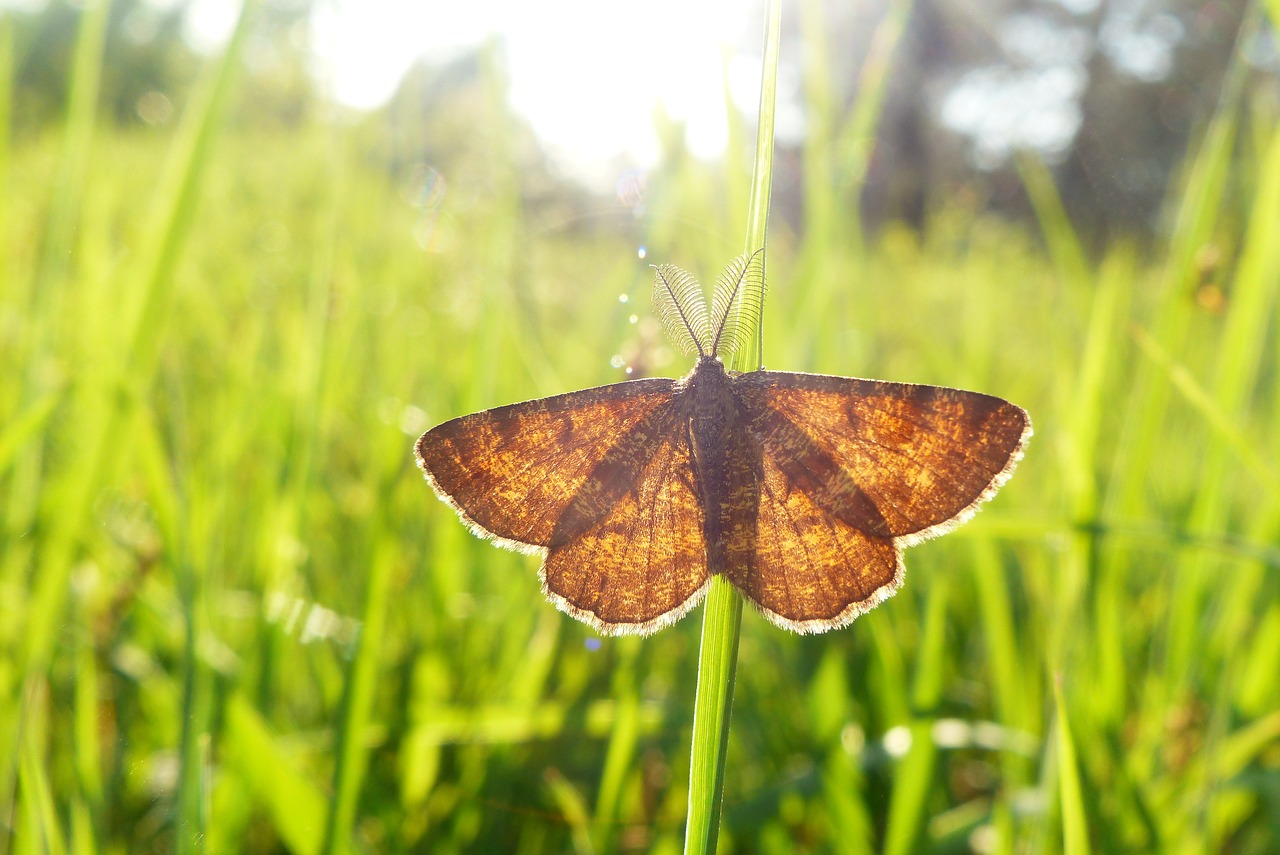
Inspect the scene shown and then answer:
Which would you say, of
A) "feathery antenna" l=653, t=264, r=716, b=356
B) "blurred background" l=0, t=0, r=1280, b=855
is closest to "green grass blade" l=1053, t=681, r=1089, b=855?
"blurred background" l=0, t=0, r=1280, b=855

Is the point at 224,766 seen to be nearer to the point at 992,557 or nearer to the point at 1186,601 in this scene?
the point at 992,557

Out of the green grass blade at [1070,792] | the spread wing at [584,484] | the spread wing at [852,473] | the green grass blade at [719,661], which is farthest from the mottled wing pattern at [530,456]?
the green grass blade at [1070,792]

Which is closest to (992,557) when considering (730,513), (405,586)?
(730,513)

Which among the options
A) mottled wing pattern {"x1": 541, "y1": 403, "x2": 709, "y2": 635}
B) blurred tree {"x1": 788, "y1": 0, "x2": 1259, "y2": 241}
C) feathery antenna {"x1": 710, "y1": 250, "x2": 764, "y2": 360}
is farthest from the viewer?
blurred tree {"x1": 788, "y1": 0, "x2": 1259, "y2": 241}

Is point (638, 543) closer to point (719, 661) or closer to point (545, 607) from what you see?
point (719, 661)

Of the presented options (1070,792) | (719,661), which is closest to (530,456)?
(719,661)

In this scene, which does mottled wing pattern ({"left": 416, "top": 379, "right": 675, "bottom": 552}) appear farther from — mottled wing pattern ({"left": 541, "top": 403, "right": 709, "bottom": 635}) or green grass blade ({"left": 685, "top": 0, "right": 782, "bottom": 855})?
green grass blade ({"left": 685, "top": 0, "right": 782, "bottom": 855})
